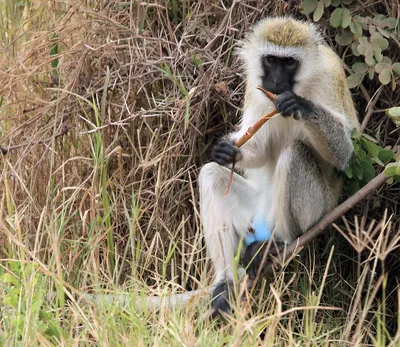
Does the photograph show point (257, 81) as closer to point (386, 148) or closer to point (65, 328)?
point (386, 148)

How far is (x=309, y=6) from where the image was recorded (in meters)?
4.83

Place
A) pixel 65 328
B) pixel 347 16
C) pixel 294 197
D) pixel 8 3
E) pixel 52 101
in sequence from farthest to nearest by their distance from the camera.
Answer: pixel 8 3 < pixel 52 101 < pixel 347 16 < pixel 294 197 < pixel 65 328

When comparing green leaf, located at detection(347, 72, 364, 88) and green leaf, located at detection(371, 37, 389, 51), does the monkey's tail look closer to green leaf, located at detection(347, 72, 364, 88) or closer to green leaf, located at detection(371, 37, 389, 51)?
green leaf, located at detection(347, 72, 364, 88)

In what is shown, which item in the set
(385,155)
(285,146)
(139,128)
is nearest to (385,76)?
(385,155)

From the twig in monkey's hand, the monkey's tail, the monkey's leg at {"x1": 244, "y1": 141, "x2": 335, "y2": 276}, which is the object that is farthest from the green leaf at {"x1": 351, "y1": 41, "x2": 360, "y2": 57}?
the monkey's tail

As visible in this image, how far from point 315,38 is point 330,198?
2.84ft

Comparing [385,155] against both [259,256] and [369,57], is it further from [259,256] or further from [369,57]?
[259,256]

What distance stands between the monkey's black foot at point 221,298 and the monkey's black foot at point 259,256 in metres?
0.14

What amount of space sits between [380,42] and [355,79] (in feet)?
0.82

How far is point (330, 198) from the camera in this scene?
4.57 m

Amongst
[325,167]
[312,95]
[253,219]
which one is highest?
[312,95]

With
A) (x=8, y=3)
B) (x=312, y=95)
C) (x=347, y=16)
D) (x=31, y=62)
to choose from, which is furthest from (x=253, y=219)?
(x=8, y=3)

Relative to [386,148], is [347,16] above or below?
above

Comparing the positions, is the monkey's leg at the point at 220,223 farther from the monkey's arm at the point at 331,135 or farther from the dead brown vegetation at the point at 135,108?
the monkey's arm at the point at 331,135
